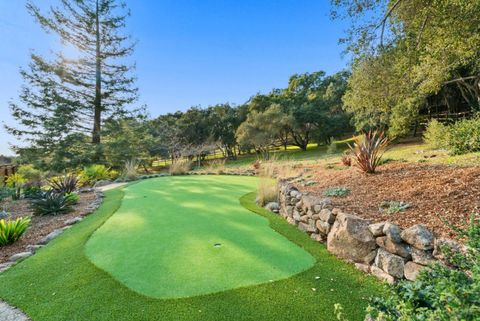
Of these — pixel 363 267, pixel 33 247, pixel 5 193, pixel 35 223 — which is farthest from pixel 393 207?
pixel 5 193

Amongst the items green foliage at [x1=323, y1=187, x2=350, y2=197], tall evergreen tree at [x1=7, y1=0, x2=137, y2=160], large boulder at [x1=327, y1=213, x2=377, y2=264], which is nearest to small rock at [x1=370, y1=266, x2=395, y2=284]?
large boulder at [x1=327, y1=213, x2=377, y2=264]

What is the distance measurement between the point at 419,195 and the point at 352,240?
1.41m

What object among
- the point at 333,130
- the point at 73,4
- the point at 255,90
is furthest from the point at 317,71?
the point at 73,4

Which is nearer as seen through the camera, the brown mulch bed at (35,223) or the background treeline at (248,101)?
the brown mulch bed at (35,223)

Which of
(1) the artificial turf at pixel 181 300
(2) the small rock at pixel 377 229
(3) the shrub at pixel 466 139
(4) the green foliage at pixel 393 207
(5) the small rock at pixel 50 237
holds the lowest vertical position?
(5) the small rock at pixel 50 237

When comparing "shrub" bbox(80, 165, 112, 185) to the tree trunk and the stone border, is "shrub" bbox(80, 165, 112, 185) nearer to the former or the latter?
the stone border

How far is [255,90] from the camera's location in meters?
Answer: 30.2

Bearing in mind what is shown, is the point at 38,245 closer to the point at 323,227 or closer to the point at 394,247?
the point at 323,227

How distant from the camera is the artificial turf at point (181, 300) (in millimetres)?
1921

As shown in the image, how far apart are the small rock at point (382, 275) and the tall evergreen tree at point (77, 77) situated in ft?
55.1

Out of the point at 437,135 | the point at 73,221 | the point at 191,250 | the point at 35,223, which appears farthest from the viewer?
the point at 437,135

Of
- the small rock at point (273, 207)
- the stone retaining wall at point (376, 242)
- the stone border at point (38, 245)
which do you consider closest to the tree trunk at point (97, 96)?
the stone border at point (38, 245)

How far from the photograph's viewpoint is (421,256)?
7.13ft

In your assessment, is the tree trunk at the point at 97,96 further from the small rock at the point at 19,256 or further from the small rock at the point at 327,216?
the small rock at the point at 327,216
